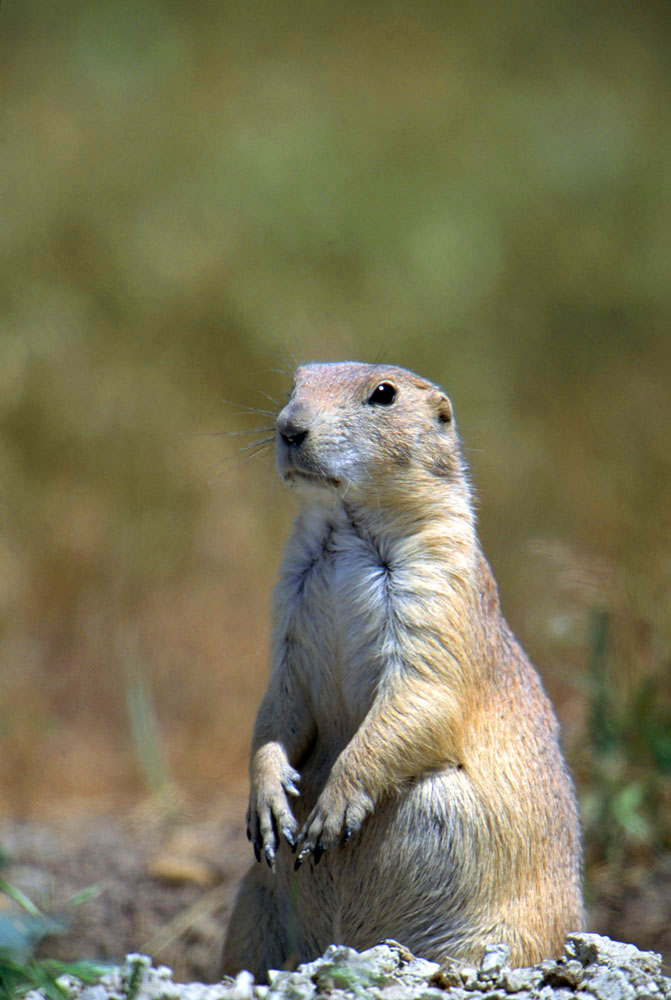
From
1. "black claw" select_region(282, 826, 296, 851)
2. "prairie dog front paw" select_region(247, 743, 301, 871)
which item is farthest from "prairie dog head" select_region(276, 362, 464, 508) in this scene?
"black claw" select_region(282, 826, 296, 851)

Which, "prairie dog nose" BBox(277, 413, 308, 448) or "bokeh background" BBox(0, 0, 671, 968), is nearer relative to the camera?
"prairie dog nose" BBox(277, 413, 308, 448)

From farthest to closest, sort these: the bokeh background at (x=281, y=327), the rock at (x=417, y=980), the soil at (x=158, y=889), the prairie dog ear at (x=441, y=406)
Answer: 1. the bokeh background at (x=281, y=327)
2. the soil at (x=158, y=889)
3. the prairie dog ear at (x=441, y=406)
4. the rock at (x=417, y=980)

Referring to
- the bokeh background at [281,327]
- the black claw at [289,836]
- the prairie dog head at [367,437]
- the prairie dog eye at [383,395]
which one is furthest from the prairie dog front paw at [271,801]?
the bokeh background at [281,327]

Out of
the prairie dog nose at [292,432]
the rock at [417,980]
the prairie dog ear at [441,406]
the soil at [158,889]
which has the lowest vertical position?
the rock at [417,980]

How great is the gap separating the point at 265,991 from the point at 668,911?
7.45 ft

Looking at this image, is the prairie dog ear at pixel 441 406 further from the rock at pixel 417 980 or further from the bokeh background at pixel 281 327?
the bokeh background at pixel 281 327

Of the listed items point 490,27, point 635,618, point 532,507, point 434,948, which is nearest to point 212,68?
point 490,27

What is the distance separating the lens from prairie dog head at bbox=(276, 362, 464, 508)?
320cm

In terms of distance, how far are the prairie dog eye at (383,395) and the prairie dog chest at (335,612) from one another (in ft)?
1.15

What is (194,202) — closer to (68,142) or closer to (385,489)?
(68,142)

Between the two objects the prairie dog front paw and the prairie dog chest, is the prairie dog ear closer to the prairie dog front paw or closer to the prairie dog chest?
the prairie dog chest

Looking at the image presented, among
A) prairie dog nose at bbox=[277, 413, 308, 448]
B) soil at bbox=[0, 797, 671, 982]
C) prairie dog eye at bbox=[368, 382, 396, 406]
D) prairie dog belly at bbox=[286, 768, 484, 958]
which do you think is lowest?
prairie dog belly at bbox=[286, 768, 484, 958]

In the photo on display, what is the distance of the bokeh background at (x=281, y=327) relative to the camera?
6.32 meters

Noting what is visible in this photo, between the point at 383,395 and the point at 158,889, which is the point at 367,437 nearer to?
the point at 383,395
